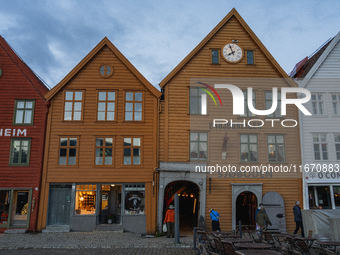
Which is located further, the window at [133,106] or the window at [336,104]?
the window at [336,104]

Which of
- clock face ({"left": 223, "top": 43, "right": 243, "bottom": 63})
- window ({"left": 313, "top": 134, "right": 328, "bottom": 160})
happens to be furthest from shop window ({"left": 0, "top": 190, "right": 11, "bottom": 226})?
window ({"left": 313, "top": 134, "right": 328, "bottom": 160})

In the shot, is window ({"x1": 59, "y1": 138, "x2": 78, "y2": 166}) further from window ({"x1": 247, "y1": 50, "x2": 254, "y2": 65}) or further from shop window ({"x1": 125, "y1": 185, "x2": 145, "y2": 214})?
window ({"x1": 247, "y1": 50, "x2": 254, "y2": 65})

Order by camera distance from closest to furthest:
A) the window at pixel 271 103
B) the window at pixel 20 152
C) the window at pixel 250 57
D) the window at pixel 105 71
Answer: the window at pixel 20 152, the window at pixel 105 71, the window at pixel 271 103, the window at pixel 250 57

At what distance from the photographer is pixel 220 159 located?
20.6 meters

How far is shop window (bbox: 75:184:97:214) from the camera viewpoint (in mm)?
20016

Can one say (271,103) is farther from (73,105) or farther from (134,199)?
(73,105)

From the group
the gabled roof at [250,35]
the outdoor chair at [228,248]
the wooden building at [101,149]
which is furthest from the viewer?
the gabled roof at [250,35]

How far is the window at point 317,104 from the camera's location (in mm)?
21438

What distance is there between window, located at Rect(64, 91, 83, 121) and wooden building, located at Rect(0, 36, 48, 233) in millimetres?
1307

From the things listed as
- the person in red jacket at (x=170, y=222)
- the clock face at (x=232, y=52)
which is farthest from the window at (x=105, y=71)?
the person in red jacket at (x=170, y=222)

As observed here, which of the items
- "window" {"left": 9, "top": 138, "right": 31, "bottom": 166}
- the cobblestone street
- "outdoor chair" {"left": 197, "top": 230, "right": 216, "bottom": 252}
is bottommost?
the cobblestone street

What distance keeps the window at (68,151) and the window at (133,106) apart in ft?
12.1

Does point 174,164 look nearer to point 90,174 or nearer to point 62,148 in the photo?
point 90,174

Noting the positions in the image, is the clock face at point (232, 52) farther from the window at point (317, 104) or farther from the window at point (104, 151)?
the window at point (104, 151)
